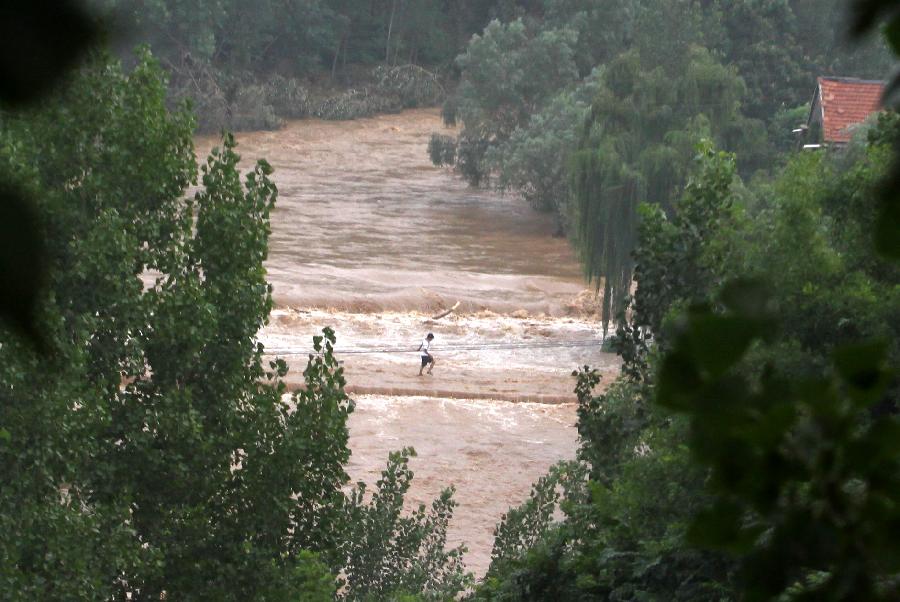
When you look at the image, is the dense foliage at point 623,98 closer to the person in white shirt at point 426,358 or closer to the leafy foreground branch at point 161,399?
the person in white shirt at point 426,358

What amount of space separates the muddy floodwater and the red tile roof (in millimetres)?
5924

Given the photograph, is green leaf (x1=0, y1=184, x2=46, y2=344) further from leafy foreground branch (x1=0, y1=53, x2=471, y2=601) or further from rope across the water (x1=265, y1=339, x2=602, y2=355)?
rope across the water (x1=265, y1=339, x2=602, y2=355)

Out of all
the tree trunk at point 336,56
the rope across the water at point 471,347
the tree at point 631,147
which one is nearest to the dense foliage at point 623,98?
the tree at point 631,147

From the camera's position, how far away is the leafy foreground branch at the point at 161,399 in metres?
8.15

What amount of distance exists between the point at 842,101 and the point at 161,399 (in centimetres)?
1890

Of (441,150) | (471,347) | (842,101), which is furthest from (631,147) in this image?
(441,150)

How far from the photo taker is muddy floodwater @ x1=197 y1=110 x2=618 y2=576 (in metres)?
19.2

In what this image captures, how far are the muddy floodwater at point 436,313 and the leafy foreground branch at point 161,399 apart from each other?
6.36 meters

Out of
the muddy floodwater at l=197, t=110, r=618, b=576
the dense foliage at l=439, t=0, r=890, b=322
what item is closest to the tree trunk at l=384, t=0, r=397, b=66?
the dense foliage at l=439, t=0, r=890, b=322

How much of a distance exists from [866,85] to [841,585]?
25538mm

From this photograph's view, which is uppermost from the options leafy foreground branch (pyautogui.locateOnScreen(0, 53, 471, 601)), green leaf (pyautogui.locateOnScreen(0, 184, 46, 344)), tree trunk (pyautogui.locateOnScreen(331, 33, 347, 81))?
tree trunk (pyautogui.locateOnScreen(331, 33, 347, 81))

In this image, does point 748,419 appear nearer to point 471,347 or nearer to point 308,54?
point 471,347

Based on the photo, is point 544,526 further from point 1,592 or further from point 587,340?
point 587,340

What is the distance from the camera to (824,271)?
764 centimetres
